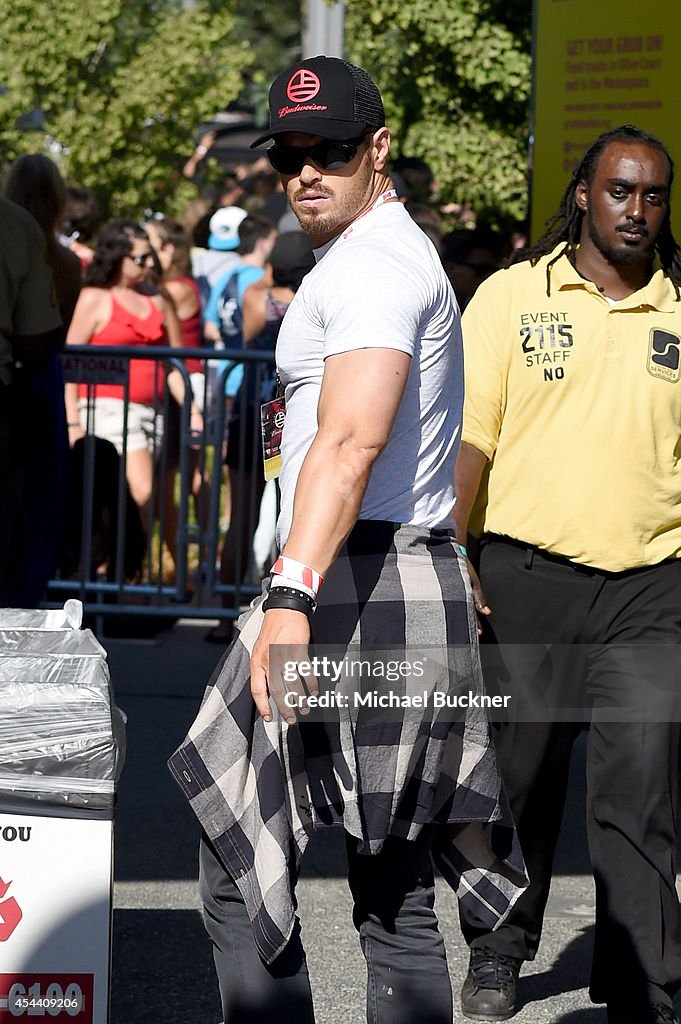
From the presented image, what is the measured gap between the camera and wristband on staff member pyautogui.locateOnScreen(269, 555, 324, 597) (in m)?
2.57

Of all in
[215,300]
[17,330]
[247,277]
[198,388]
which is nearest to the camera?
[17,330]

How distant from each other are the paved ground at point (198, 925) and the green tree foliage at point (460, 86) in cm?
481

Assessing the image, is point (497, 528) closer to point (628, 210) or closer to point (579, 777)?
point (628, 210)

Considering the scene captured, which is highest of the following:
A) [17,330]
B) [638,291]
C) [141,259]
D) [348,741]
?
[638,291]

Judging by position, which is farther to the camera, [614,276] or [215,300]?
[215,300]

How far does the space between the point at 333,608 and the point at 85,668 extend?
0.54 m

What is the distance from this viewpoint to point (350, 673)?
2.74m

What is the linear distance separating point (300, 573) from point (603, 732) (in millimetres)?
1317

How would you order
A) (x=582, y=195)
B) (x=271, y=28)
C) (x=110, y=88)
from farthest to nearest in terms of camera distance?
(x=271, y=28), (x=110, y=88), (x=582, y=195)

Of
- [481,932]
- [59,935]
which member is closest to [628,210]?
[481,932]

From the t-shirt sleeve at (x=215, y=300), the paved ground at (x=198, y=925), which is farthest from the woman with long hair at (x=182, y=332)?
the paved ground at (x=198, y=925)

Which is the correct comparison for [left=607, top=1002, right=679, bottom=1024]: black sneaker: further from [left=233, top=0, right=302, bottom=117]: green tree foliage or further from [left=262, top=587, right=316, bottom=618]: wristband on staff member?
[left=233, top=0, right=302, bottom=117]: green tree foliage

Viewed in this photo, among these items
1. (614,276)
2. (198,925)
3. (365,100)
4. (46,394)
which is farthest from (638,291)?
(46,394)

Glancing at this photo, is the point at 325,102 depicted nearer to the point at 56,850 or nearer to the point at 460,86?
the point at 56,850
